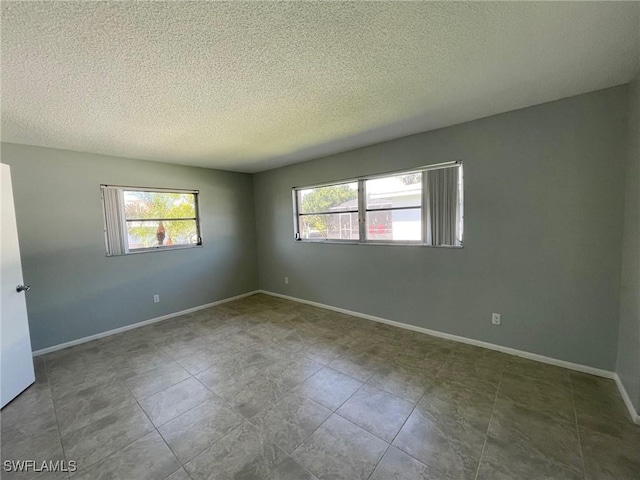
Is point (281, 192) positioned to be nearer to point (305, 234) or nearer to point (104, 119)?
point (305, 234)

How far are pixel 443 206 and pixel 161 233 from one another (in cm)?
406

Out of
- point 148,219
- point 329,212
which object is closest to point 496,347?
point 329,212

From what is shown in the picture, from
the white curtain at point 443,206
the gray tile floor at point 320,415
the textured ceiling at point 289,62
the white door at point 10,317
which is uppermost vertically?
the textured ceiling at point 289,62

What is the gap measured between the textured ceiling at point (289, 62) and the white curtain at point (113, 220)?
2.96ft

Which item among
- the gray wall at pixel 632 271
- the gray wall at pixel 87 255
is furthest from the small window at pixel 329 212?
the gray wall at pixel 632 271

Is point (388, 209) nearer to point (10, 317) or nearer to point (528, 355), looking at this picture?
point (528, 355)

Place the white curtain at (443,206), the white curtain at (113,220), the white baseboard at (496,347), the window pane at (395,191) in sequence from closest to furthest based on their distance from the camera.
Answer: the white baseboard at (496,347) < the white curtain at (443,206) < the window pane at (395,191) < the white curtain at (113,220)

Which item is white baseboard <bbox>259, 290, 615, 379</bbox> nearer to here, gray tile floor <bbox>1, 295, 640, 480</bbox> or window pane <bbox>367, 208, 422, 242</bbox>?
gray tile floor <bbox>1, 295, 640, 480</bbox>

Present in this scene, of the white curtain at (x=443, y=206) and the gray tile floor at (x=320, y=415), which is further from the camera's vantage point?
the white curtain at (x=443, y=206)

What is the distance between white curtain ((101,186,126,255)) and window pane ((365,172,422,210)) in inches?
137

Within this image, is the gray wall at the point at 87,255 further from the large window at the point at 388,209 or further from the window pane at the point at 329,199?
the large window at the point at 388,209

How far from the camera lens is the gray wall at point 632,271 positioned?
69.2 inches

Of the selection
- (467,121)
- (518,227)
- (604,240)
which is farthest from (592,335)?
(467,121)

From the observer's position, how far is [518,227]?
246cm
